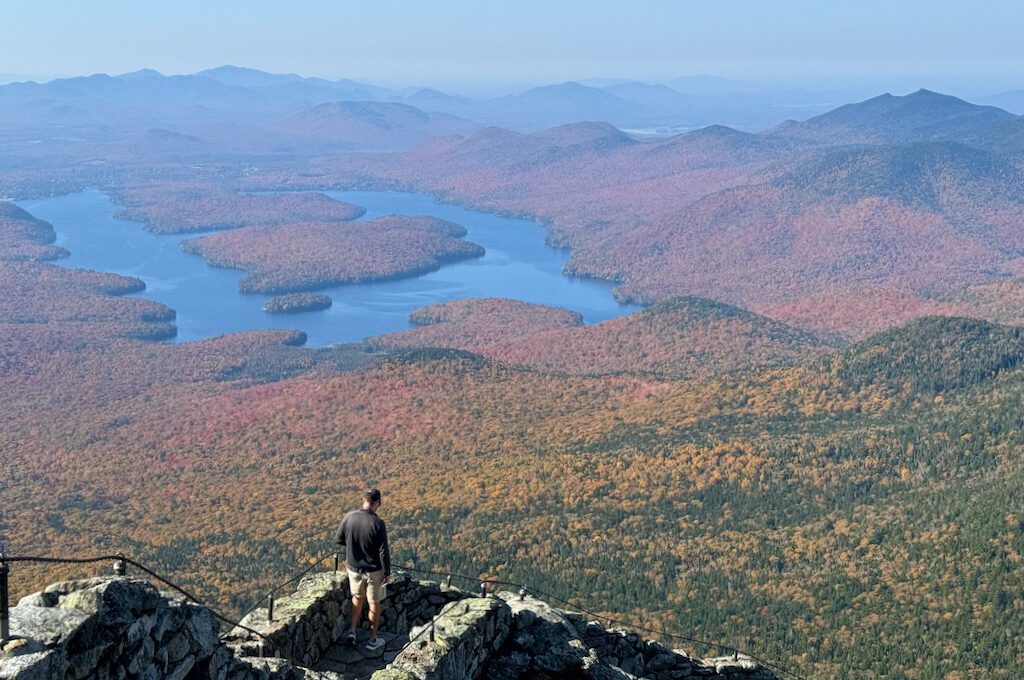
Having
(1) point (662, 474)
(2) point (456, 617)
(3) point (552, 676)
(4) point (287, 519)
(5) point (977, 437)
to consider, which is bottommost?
(4) point (287, 519)

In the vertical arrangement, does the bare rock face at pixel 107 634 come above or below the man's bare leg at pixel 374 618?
above

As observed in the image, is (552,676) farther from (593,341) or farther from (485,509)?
(593,341)

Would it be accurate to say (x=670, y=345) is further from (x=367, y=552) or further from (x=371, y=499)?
(x=371, y=499)

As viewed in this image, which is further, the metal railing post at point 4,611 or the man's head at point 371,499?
the man's head at point 371,499

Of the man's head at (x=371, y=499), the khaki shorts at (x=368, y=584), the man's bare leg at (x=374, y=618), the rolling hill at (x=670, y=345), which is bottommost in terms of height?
the rolling hill at (x=670, y=345)

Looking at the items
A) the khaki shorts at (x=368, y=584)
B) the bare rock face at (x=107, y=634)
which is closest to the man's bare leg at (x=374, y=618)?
the khaki shorts at (x=368, y=584)

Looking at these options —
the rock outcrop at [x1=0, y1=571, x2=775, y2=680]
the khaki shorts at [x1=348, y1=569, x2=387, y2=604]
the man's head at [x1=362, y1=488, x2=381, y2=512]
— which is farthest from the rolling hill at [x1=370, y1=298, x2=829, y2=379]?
the man's head at [x1=362, y1=488, x2=381, y2=512]

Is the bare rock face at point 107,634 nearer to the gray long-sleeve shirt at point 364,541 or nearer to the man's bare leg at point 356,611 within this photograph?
the gray long-sleeve shirt at point 364,541

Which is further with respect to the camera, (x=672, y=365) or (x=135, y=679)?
(x=672, y=365)

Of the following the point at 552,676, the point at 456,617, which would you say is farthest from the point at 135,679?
the point at 552,676
